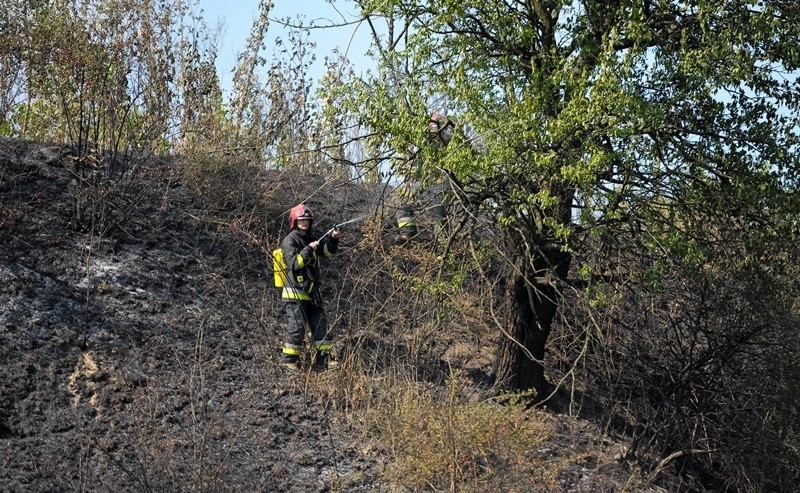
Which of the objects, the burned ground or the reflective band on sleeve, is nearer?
the burned ground

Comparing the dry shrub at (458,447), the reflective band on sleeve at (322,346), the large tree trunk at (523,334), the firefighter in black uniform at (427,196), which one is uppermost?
the firefighter in black uniform at (427,196)

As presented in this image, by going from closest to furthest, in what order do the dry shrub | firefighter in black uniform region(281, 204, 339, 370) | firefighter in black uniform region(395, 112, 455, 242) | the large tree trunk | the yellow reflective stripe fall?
the dry shrub, firefighter in black uniform region(395, 112, 455, 242), firefighter in black uniform region(281, 204, 339, 370), the yellow reflective stripe, the large tree trunk

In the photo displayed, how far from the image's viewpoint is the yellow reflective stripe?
412 inches

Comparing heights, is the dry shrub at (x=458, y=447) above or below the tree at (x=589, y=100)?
below

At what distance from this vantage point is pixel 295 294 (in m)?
10.5

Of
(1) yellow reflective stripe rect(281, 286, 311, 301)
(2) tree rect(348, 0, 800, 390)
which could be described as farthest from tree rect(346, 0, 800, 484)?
(1) yellow reflective stripe rect(281, 286, 311, 301)

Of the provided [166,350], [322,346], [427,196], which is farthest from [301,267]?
[427,196]

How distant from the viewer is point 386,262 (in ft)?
34.8

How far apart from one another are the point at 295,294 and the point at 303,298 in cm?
9

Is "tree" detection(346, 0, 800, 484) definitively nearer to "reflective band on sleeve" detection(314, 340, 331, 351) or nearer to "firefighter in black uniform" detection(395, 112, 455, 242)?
"firefighter in black uniform" detection(395, 112, 455, 242)

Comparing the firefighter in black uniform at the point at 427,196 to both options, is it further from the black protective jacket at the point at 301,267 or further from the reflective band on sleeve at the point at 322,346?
the reflective band on sleeve at the point at 322,346

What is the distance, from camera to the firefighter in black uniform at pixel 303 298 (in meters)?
10.4

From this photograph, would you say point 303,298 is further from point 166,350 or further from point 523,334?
point 523,334

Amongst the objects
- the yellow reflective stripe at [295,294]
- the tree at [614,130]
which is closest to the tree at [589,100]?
the tree at [614,130]
